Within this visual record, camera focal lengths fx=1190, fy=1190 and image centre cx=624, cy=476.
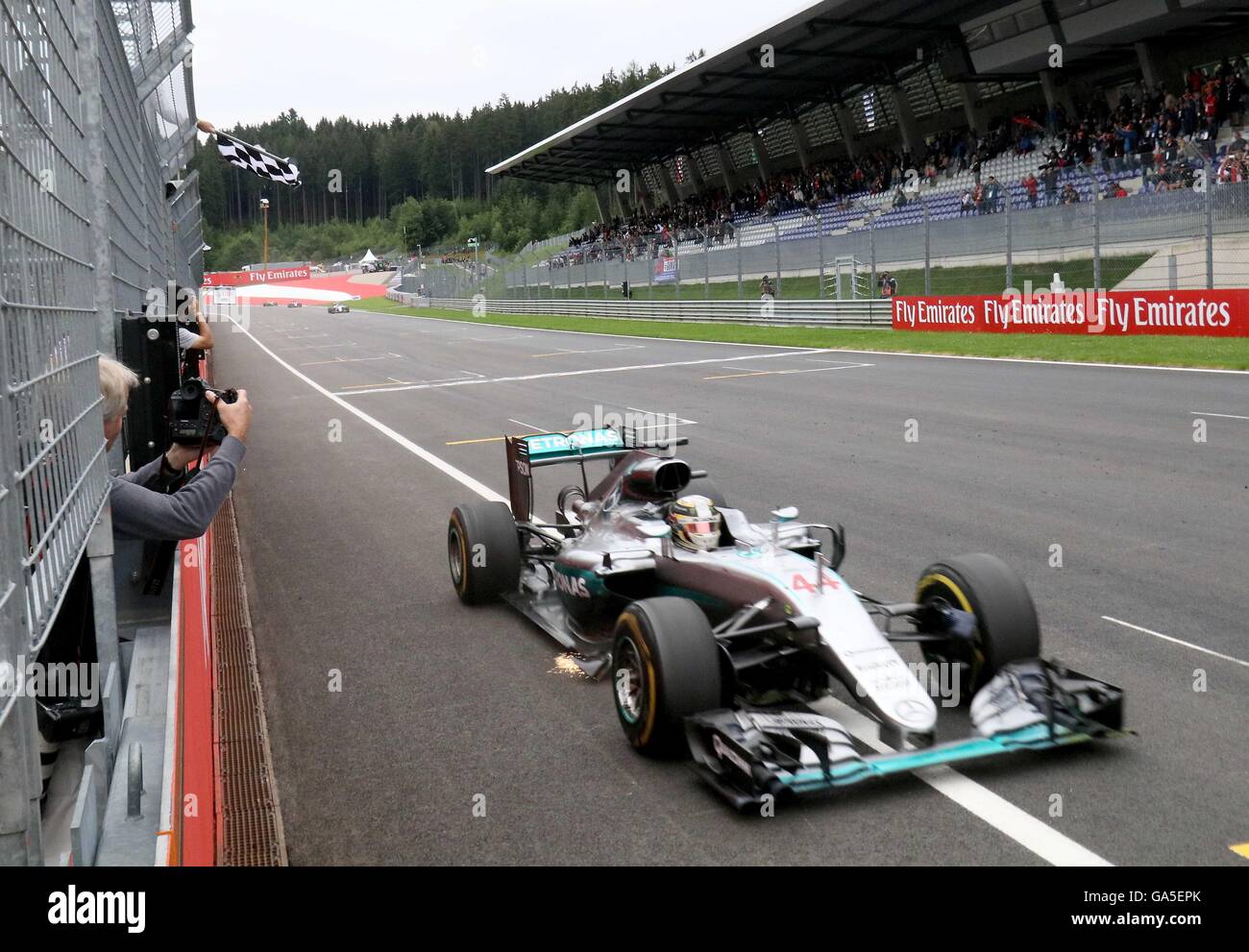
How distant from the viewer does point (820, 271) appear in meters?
31.3

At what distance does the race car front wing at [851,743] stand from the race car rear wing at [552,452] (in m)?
3.20

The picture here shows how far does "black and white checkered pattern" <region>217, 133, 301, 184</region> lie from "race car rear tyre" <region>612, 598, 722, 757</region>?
12.9 meters

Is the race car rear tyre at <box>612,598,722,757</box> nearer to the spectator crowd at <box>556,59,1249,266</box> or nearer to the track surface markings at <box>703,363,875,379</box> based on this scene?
the track surface markings at <box>703,363,875,379</box>

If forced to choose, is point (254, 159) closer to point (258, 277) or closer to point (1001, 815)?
point (1001, 815)

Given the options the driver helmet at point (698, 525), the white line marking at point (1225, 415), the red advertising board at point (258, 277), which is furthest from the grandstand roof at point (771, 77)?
the red advertising board at point (258, 277)

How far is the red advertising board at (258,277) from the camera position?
370 feet

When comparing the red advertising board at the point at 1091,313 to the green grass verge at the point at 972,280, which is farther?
the green grass verge at the point at 972,280

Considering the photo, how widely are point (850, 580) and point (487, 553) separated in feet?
7.03

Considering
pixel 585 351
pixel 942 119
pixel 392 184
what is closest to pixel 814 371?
pixel 585 351

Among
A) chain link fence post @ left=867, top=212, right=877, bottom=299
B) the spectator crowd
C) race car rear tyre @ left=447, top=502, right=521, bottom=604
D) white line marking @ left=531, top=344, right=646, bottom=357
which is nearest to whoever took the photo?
race car rear tyre @ left=447, top=502, right=521, bottom=604

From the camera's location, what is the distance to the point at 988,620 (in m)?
4.81

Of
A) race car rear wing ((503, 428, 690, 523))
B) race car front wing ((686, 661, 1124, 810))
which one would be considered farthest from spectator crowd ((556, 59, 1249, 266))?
race car front wing ((686, 661, 1124, 810))

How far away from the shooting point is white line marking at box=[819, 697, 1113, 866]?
3734mm

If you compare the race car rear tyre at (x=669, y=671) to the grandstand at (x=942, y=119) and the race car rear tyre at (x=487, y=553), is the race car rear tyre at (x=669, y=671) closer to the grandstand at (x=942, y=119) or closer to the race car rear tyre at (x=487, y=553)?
the race car rear tyre at (x=487, y=553)
